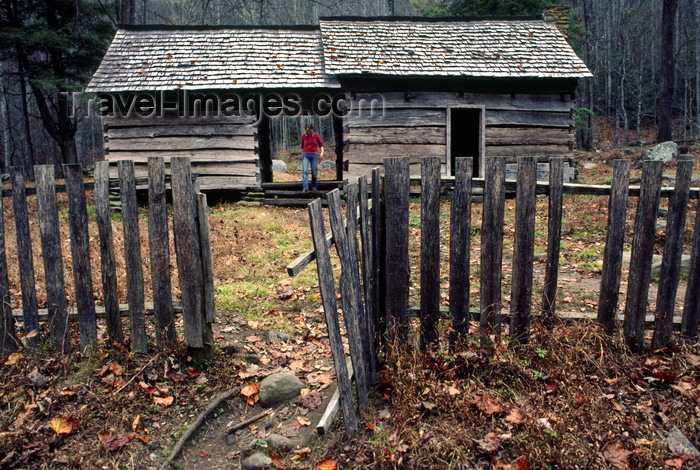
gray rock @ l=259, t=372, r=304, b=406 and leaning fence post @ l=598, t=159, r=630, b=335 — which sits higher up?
leaning fence post @ l=598, t=159, r=630, b=335

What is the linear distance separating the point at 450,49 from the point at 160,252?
1150 cm

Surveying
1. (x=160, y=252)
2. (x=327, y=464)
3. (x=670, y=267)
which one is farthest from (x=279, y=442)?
(x=670, y=267)

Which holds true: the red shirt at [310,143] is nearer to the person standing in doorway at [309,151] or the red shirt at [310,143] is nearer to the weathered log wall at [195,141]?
the person standing in doorway at [309,151]

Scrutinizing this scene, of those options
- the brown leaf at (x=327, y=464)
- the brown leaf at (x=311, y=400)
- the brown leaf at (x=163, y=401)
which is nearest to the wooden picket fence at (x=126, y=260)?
the brown leaf at (x=163, y=401)

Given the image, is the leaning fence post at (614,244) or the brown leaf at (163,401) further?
the leaning fence post at (614,244)

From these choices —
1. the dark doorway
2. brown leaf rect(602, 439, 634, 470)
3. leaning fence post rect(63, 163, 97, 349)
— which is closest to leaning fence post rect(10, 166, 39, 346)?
leaning fence post rect(63, 163, 97, 349)

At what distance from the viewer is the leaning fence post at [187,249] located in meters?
3.67

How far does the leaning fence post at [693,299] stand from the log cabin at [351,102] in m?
9.15

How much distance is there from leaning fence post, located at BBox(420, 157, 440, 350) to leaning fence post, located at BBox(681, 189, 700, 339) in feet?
6.23

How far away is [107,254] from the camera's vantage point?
3.78 m

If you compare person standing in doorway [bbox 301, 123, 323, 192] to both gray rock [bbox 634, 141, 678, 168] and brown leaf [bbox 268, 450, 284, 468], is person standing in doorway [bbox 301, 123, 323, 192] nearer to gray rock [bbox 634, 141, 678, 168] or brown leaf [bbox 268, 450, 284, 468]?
brown leaf [bbox 268, 450, 284, 468]

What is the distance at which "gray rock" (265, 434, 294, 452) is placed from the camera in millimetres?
3096

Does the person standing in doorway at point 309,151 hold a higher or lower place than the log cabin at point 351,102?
lower

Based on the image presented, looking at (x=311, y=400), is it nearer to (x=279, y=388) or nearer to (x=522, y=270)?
(x=279, y=388)
